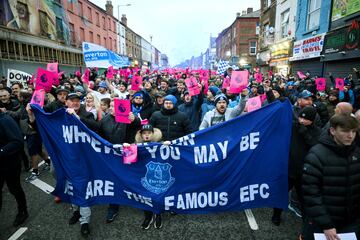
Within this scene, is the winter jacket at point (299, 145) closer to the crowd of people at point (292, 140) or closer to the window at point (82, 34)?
the crowd of people at point (292, 140)

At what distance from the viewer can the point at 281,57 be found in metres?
18.8

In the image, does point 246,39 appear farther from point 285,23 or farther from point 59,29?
point 59,29

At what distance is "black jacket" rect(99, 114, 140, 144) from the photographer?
4.02m

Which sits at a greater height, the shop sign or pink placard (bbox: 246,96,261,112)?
the shop sign

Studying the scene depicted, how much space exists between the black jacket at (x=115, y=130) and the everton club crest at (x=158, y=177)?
2.87 feet

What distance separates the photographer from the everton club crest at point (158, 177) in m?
3.43

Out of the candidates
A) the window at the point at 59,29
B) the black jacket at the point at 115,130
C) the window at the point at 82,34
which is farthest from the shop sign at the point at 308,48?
the window at the point at 82,34

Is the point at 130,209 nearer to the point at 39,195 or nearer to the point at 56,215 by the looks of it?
the point at 56,215

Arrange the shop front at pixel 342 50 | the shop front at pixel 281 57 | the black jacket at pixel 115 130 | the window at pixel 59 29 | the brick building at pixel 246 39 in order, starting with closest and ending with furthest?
the black jacket at pixel 115 130 < the shop front at pixel 342 50 < the shop front at pixel 281 57 < the window at pixel 59 29 < the brick building at pixel 246 39

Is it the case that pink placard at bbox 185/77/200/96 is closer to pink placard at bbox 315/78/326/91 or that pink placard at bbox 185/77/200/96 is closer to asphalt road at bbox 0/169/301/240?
asphalt road at bbox 0/169/301/240

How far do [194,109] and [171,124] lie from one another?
1.96 m

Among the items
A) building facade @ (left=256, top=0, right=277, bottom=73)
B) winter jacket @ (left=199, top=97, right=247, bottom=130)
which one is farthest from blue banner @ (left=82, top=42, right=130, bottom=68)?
building facade @ (left=256, top=0, right=277, bottom=73)

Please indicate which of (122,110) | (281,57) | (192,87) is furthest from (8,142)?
(281,57)

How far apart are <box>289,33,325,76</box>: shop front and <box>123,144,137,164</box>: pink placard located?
12901mm
